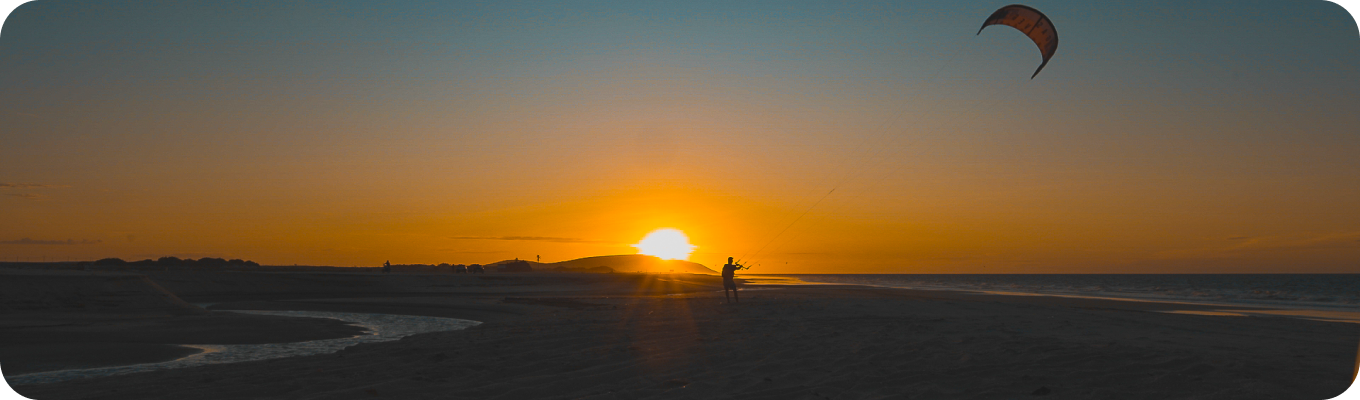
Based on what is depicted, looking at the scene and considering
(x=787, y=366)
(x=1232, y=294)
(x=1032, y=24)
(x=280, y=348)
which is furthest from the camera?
(x=1232, y=294)

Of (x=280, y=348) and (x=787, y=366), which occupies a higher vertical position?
(x=787, y=366)

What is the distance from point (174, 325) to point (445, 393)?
11.5 meters

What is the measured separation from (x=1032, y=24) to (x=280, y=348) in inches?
654

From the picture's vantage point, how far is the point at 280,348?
12.0 m

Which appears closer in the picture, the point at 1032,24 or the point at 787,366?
the point at 787,366

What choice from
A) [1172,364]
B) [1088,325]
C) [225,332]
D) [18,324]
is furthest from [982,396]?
[18,324]

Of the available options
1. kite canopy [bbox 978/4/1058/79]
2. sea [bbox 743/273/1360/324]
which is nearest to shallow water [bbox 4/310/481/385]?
kite canopy [bbox 978/4/1058/79]

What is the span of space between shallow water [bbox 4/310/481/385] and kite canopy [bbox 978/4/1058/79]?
14.1 metres

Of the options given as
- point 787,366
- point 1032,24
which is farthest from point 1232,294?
point 787,366

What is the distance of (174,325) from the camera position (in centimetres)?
1517

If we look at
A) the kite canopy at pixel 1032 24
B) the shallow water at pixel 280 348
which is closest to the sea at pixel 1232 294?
the kite canopy at pixel 1032 24

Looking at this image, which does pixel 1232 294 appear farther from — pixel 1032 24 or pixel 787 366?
pixel 787 366

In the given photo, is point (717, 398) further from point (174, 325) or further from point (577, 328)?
point (174, 325)

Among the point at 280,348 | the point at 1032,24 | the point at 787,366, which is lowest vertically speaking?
the point at 280,348
